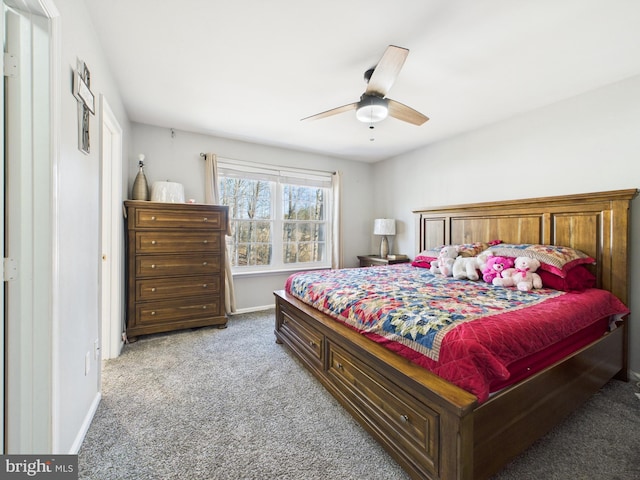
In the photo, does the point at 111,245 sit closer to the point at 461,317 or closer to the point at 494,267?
the point at 461,317

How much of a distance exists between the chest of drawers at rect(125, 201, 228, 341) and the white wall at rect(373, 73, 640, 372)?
117 inches

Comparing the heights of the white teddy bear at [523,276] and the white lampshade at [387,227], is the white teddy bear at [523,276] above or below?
below

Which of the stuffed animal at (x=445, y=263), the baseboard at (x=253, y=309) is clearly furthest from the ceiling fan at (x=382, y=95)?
the baseboard at (x=253, y=309)

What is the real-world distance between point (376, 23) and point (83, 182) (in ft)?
6.71

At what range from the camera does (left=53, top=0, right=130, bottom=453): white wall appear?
4.21 ft

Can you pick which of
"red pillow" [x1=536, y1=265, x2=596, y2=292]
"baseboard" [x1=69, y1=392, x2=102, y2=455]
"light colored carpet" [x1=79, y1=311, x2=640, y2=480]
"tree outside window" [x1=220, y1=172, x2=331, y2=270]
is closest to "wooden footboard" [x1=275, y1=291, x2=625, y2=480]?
"light colored carpet" [x1=79, y1=311, x2=640, y2=480]

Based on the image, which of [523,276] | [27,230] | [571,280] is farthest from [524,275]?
[27,230]

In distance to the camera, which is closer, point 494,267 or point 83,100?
point 83,100

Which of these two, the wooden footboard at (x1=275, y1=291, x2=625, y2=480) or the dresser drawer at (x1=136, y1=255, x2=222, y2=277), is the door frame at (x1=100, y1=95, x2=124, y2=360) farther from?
the wooden footboard at (x1=275, y1=291, x2=625, y2=480)

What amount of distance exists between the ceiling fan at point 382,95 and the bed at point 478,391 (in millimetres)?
1633

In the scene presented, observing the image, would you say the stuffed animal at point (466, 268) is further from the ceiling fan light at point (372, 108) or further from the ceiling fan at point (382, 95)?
the ceiling fan light at point (372, 108)

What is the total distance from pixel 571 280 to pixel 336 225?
10.1 ft

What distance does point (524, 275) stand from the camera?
2.19m

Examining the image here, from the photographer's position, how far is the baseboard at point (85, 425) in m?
1.45
